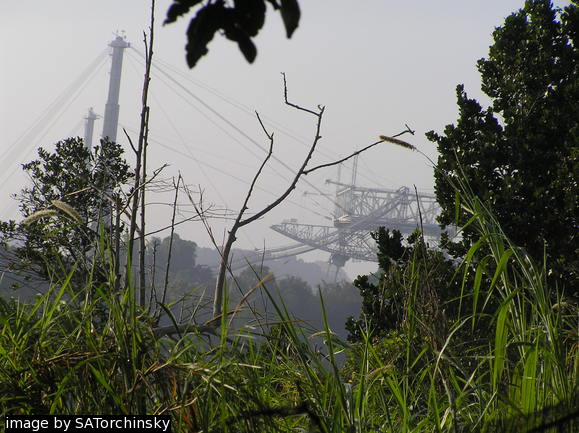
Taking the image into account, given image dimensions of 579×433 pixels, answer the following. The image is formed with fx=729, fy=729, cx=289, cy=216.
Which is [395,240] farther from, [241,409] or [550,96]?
[241,409]

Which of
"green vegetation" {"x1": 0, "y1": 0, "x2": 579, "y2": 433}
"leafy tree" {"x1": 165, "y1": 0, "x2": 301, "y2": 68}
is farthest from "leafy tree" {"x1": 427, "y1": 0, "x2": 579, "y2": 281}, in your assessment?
"leafy tree" {"x1": 165, "y1": 0, "x2": 301, "y2": 68}

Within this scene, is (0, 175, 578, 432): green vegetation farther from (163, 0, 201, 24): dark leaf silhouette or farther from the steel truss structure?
the steel truss structure

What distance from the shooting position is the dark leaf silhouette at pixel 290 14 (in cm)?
78

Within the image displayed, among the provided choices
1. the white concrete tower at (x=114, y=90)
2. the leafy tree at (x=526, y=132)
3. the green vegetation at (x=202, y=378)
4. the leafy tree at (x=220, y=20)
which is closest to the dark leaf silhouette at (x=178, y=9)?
the leafy tree at (x=220, y=20)

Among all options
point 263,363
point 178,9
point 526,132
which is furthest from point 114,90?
point 178,9

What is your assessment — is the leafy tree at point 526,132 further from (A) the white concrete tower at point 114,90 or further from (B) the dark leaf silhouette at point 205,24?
(A) the white concrete tower at point 114,90

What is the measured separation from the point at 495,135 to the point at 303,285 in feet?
109

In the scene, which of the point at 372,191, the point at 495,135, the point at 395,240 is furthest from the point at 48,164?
the point at 372,191

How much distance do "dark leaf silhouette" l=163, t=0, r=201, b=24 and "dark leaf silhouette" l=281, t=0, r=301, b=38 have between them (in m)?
0.10

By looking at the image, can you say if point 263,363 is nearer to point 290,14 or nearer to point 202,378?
point 202,378
